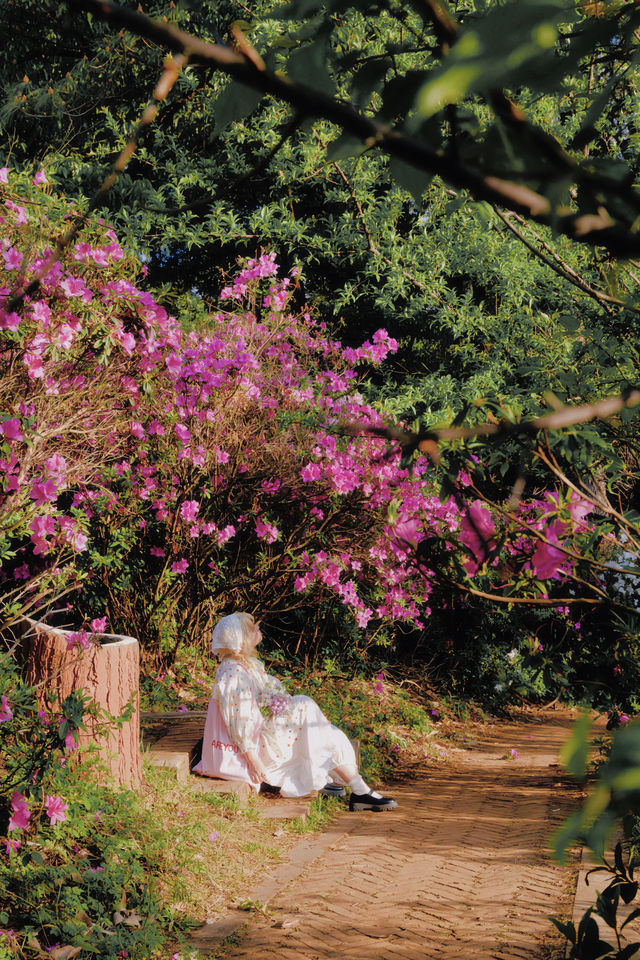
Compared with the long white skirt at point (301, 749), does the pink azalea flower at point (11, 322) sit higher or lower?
higher

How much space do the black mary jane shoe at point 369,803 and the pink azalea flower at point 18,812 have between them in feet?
9.84

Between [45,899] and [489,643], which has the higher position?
[489,643]

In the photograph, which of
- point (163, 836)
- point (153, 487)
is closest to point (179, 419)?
point (153, 487)

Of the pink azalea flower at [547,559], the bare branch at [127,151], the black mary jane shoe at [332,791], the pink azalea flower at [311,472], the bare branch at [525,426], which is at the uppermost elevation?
the pink azalea flower at [311,472]

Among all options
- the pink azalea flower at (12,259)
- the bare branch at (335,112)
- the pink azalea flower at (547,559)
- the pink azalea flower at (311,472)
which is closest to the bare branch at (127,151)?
the bare branch at (335,112)

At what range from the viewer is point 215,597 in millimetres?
7895

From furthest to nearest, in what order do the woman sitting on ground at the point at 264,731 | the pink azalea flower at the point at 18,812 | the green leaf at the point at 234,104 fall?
1. the woman sitting on ground at the point at 264,731
2. the pink azalea flower at the point at 18,812
3. the green leaf at the point at 234,104

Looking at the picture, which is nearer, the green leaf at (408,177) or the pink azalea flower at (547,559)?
the green leaf at (408,177)

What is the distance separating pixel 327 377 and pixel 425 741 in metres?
3.44

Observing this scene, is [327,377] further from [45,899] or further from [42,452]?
[45,899]

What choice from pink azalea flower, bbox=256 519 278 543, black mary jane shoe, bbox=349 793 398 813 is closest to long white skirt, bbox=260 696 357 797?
black mary jane shoe, bbox=349 793 398 813

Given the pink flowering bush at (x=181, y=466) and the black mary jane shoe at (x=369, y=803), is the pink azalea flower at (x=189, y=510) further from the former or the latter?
the black mary jane shoe at (x=369, y=803)

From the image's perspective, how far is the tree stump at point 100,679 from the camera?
14.7ft

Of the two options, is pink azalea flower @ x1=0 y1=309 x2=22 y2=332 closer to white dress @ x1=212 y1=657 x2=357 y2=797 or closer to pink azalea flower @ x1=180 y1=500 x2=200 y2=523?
white dress @ x1=212 y1=657 x2=357 y2=797
